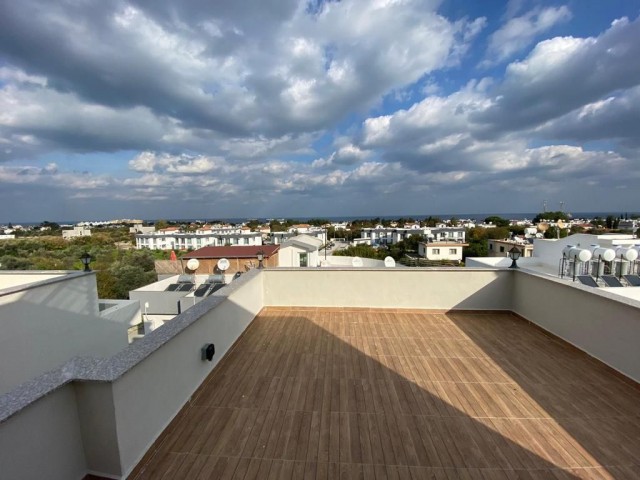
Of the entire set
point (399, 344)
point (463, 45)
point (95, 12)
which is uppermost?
point (463, 45)

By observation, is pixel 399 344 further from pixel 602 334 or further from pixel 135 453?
pixel 135 453

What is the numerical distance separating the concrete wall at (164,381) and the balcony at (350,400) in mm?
13

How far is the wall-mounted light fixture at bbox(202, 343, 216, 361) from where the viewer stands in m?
2.72

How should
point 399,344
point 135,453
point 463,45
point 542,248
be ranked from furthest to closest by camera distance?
point 542,248
point 463,45
point 399,344
point 135,453

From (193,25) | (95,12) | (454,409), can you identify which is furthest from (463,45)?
(454,409)

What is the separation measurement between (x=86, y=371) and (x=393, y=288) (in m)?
4.08

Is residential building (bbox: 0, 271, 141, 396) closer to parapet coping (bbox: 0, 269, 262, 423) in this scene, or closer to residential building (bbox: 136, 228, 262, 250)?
parapet coping (bbox: 0, 269, 262, 423)

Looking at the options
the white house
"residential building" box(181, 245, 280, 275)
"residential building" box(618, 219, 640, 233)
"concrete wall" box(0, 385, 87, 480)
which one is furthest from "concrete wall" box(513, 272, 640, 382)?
"residential building" box(618, 219, 640, 233)

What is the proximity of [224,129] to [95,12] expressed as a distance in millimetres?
8092

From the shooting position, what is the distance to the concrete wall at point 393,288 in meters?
4.66

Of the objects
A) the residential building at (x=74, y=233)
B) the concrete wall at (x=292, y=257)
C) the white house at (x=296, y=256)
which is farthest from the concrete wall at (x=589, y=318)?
the residential building at (x=74, y=233)

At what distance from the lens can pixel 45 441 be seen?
1387 mm

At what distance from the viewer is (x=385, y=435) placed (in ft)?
6.63

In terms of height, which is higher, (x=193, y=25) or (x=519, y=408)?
(x=193, y=25)
